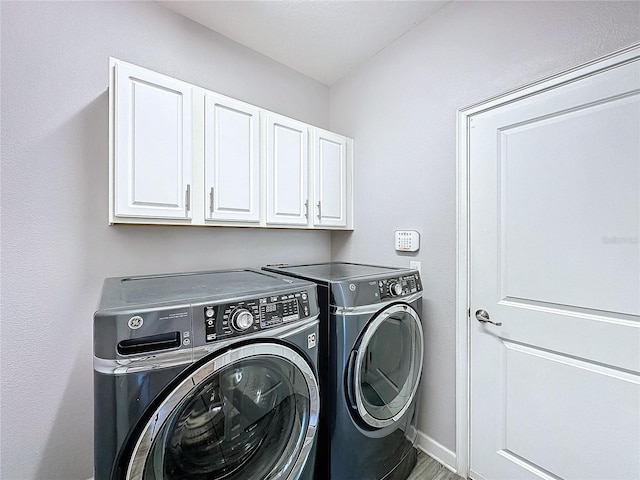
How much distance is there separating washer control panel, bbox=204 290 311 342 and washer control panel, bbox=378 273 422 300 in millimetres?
456

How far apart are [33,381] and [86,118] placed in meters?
1.32

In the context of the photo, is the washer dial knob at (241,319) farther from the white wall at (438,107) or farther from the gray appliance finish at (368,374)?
the white wall at (438,107)

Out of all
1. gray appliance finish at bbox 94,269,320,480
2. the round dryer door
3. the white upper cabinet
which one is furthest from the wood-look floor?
the white upper cabinet

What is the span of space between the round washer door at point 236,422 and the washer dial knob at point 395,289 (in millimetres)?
594

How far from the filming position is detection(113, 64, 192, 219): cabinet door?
1.34 metres

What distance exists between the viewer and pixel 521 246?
145cm

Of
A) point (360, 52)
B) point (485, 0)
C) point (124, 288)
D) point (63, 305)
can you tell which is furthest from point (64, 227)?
point (485, 0)

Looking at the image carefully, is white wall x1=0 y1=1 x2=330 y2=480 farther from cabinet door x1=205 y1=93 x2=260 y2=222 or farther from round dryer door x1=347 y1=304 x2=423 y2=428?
round dryer door x1=347 y1=304 x2=423 y2=428

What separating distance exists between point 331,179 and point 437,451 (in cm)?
192

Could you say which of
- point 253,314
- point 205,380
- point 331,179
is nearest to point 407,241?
point 331,179

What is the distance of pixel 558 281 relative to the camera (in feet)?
4.37

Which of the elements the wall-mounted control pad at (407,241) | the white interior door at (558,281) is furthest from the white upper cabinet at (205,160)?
the white interior door at (558,281)

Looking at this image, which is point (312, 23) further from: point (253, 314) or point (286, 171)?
point (253, 314)

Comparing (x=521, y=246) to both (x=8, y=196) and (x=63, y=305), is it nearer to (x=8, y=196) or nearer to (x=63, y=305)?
(x=63, y=305)
